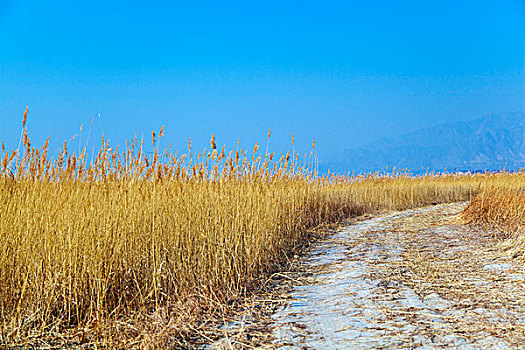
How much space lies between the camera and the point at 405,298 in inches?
124

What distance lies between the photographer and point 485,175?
1619cm

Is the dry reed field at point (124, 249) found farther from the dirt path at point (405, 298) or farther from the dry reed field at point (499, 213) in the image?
the dry reed field at point (499, 213)

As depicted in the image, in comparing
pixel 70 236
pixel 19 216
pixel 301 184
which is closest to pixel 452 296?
pixel 70 236

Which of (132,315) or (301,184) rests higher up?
(301,184)

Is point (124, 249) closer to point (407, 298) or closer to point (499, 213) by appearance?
point (407, 298)

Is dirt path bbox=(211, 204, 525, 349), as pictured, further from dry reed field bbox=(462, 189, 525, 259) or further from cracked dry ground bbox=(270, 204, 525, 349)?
dry reed field bbox=(462, 189, 525, 259)

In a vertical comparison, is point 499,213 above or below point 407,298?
above

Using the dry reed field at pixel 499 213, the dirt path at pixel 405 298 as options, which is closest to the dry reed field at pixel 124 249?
the dirt path at pixel 405 298

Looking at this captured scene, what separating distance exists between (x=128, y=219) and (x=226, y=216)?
856mm

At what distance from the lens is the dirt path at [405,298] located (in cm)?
249

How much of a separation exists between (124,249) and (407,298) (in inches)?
76.5

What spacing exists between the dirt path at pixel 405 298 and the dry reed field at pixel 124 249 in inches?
22.0

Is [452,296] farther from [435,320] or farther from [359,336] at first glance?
[359,336]

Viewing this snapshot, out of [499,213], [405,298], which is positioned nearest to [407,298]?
[405,298]
